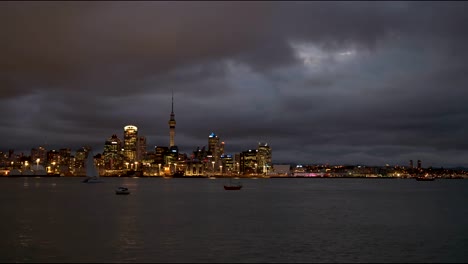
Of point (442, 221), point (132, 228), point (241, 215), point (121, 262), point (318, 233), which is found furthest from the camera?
point (241, 215)

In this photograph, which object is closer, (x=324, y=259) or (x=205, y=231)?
(x=324, y=259)

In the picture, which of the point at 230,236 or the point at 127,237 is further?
the point at 230,236

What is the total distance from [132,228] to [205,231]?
9911mm

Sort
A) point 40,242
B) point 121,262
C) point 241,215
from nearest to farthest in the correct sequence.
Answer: point 121,262
point 40,242
point 241,215

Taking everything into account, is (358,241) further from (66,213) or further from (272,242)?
(66,213)

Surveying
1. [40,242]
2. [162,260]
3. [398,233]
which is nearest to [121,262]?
[162,260]

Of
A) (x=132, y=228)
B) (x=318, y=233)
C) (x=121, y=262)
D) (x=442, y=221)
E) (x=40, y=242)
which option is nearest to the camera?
(x=121, y=262)

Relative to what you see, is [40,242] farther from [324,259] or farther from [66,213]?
[66,213]

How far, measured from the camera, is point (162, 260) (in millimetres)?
44312

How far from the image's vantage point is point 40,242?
53406 millimetres

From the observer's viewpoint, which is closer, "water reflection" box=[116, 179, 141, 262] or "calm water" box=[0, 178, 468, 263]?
"calm water" box=[0, 178, 468, 263]

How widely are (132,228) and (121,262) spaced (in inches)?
924

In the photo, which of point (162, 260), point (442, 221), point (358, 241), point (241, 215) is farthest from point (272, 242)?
point (442, 221)

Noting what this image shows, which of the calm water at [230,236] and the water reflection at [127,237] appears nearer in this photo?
the calm water at [230,236]
